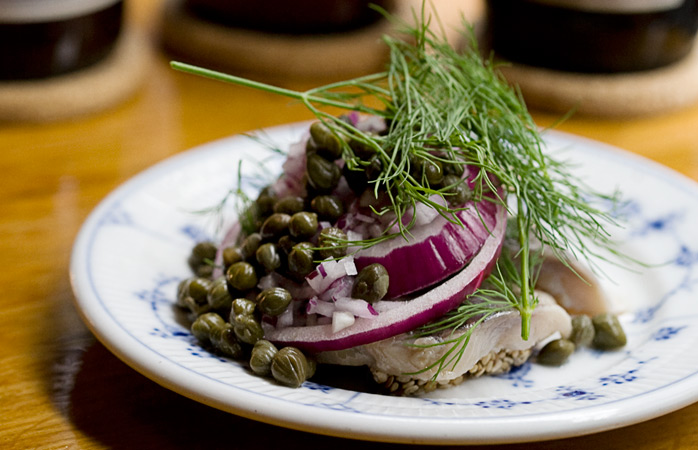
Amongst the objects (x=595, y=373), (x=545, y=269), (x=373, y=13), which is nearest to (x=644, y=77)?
(x=373, y=13)

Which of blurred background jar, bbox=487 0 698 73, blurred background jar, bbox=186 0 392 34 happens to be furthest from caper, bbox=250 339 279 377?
blurred background jar, bbox=186 0 392 34

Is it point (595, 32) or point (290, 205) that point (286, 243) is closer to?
point (290, 205)

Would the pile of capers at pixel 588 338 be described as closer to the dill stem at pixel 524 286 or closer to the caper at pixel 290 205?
the dill stem at pixel 524 286

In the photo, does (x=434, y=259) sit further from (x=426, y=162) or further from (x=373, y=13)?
(x=373, y=13)

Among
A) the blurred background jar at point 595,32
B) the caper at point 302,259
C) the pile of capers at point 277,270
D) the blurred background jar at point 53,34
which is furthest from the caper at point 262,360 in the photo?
the blurred background jar at point 595,32

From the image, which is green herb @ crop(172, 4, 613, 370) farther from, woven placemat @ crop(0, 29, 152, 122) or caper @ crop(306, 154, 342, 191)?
woven placemat @ crop(0, 29, 152, 122)
